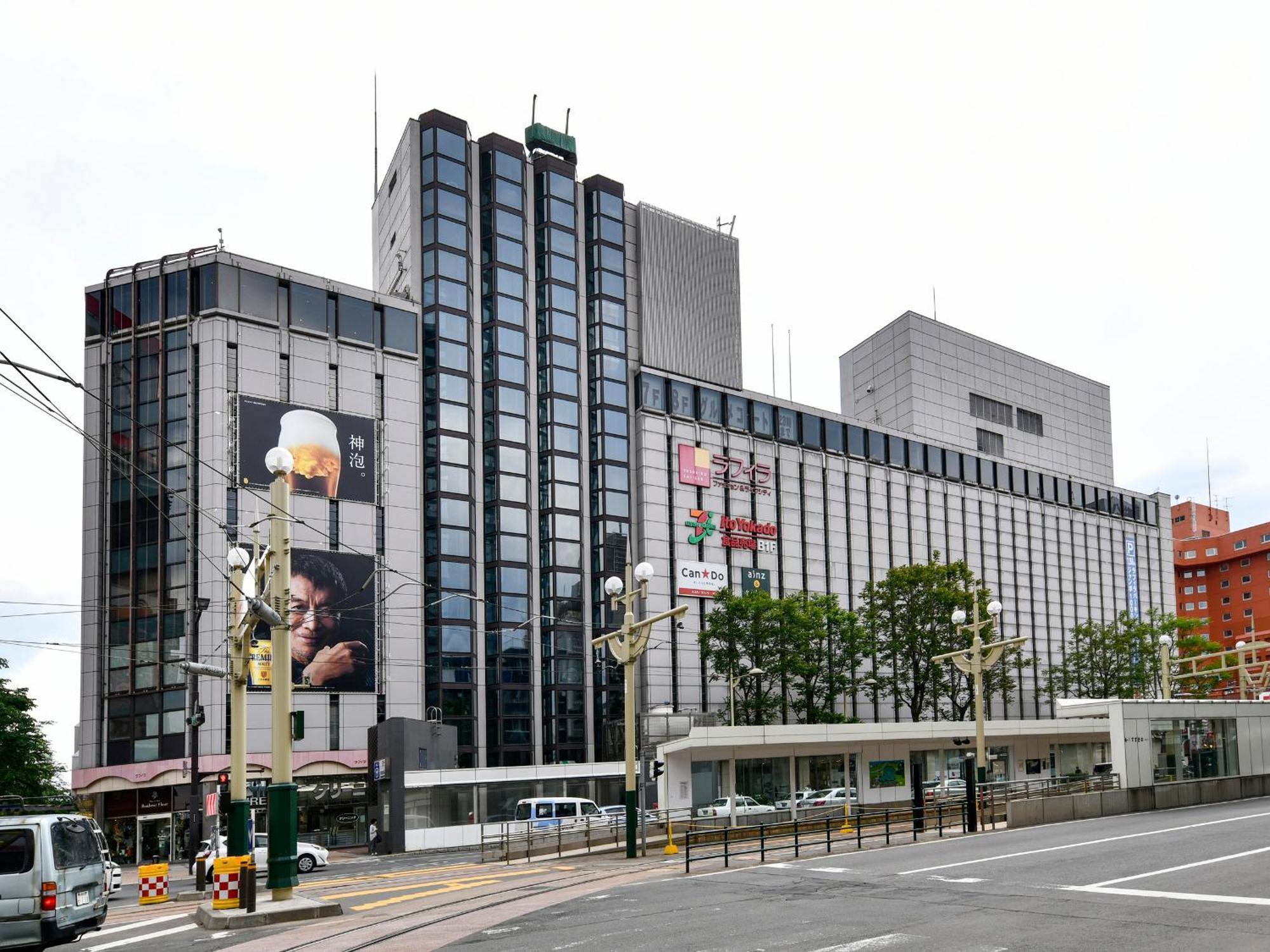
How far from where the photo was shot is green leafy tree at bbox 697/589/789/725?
6756 cm

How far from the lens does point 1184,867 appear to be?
2055 centimetres

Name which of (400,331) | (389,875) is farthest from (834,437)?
(389,875)

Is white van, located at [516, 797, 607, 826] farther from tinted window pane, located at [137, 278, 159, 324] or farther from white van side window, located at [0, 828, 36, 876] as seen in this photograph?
tinted window pane, located at [137, 278, 159, 324]

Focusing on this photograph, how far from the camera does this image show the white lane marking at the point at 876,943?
14.4m

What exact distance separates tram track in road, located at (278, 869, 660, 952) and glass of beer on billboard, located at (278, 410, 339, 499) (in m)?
39.1

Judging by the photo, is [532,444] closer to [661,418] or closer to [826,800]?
[661,418]

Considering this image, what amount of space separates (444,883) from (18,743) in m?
42.2

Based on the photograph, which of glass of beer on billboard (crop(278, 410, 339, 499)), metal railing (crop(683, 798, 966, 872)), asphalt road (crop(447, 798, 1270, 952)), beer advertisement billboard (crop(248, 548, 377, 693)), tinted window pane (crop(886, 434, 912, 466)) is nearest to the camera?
asphalt road (crop(447, 798, 1270, 952))

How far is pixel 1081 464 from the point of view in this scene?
110688 mm

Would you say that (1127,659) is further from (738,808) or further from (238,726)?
(238,726)

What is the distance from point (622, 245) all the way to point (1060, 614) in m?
51.6

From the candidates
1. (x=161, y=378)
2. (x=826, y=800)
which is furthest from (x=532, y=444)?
(x=826, y=800)

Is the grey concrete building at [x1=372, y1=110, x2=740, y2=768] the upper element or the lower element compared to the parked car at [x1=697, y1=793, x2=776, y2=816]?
upper

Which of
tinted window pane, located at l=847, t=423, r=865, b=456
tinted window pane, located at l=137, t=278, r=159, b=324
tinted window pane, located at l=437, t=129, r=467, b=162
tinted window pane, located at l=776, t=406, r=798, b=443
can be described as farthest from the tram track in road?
tinted window pane, located at l=847, t=423, r=865, b=456
